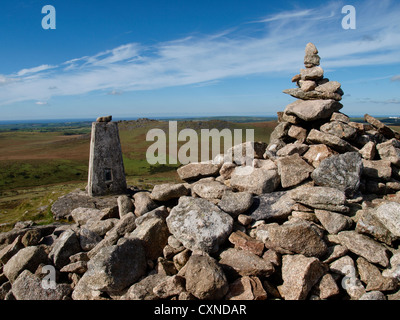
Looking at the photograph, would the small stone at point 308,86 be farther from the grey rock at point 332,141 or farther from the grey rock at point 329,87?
the grey rock at point 332,141

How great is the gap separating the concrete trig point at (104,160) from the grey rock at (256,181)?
30.4 feet

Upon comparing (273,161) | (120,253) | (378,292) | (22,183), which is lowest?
(22,183)

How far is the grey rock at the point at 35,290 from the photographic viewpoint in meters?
8.84

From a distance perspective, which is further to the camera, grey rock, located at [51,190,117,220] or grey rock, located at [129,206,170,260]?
grey rock, located at [51,190,117,220]

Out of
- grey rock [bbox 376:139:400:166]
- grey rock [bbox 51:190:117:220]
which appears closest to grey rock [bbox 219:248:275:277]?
grey rock [bbox 376:139:400:166]

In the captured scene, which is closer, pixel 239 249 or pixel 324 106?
pixel 239 249

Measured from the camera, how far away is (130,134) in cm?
14300

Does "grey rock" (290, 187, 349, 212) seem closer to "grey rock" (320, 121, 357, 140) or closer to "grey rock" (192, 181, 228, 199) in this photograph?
"grey rock" (192, 181, 228, 199)

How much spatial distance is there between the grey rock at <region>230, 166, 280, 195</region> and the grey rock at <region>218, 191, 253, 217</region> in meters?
0.94

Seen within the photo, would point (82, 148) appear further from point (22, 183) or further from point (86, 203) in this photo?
point (86, 203)

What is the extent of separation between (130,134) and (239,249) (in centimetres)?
14011

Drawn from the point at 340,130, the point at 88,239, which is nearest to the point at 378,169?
the point at 340,130

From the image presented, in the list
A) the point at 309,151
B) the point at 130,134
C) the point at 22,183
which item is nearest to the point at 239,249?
the point at 309,151

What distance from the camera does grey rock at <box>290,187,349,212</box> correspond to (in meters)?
9.44
